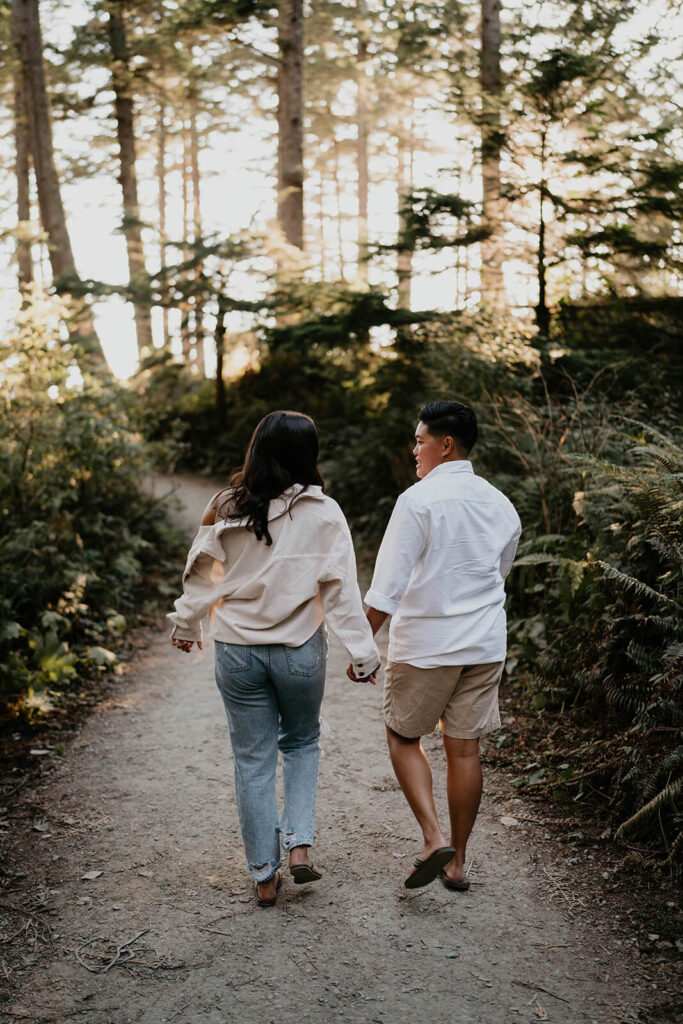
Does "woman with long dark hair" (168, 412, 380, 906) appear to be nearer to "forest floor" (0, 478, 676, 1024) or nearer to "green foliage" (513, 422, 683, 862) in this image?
"forest floor" (0, 478, 676, 1024)

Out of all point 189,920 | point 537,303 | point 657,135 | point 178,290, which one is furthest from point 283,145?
point 189,920

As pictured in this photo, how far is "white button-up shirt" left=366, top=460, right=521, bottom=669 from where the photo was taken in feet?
11.1

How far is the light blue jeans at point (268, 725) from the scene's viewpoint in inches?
137

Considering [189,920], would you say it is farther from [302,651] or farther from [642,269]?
[642,269]

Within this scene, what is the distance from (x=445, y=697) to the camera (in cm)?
352

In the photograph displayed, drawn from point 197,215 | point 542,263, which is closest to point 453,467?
point 542,263

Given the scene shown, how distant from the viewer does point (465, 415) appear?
11.6 ft

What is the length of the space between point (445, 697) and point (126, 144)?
65.0 feet

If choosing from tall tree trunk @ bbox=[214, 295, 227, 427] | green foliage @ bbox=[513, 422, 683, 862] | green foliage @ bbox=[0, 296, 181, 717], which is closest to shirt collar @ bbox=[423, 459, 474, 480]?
green foliage @ bbox=[513, 422, 683, 862]

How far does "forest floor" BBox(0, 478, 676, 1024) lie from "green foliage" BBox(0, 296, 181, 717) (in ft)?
5.11

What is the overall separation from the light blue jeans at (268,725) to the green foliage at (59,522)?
2874 mm

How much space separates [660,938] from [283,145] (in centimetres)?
1569

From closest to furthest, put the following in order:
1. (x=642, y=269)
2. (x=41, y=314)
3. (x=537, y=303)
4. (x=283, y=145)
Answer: (x=41, y=314), (x=642, y=269), (x=537, y=303), (x=283, y=145)

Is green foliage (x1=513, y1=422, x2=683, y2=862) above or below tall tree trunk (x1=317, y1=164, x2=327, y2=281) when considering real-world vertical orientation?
below
